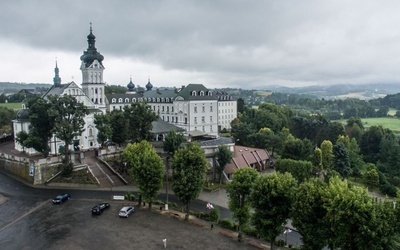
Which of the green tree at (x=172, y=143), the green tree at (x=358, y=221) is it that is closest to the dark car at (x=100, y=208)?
the green tree at (x=172, y=143)

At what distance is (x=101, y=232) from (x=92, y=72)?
44615 millimetres

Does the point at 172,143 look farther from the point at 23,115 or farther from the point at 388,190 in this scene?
the point at 388,190

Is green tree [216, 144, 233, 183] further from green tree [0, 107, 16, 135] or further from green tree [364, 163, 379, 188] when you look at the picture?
green tree [0, 107, 16, 135]

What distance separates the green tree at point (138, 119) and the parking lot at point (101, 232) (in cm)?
1855

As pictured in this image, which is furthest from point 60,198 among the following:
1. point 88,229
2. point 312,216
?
point 312,216

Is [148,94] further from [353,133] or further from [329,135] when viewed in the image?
[353,133]

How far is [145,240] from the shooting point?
99.7 ft

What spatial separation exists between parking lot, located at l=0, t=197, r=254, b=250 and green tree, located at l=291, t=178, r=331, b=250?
22.0 ft

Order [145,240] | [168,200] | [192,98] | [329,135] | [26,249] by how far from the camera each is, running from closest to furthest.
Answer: [26,249] < [145,240] < [168,200] < [192,98] < [329,135]

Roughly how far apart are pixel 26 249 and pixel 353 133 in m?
90.8

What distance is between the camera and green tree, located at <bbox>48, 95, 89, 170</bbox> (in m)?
46.4

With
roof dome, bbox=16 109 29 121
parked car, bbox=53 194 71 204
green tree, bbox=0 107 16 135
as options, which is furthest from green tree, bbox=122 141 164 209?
green tree, bbox=0 107 16 135

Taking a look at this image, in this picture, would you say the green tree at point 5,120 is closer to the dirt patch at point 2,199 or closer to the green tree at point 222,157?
the dirt patch at point 2,199

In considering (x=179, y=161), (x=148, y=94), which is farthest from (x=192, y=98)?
(x=179, y=161)
